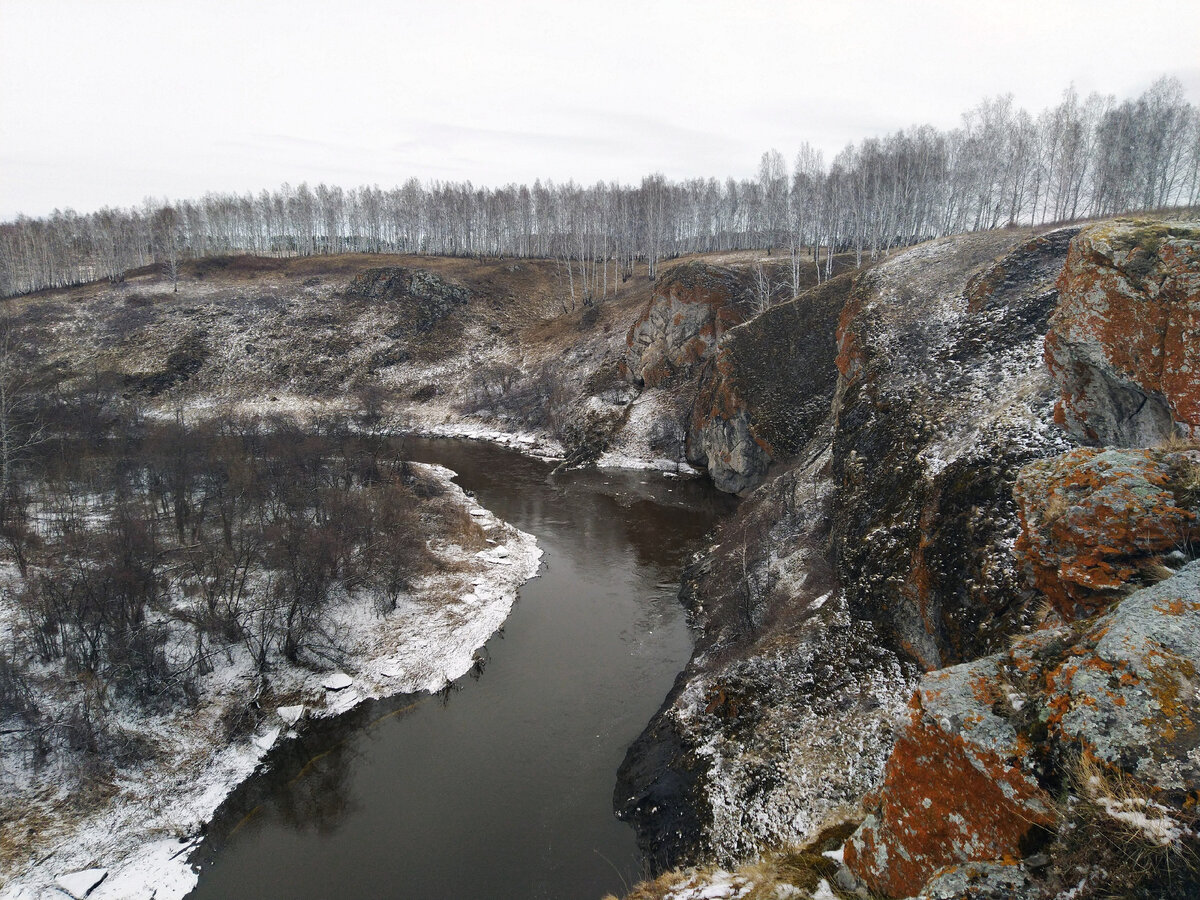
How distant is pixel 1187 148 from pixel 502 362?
216 feet

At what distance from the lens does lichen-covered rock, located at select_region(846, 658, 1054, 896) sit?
19.1 ft

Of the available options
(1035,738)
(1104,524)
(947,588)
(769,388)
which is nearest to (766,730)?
(947,588)

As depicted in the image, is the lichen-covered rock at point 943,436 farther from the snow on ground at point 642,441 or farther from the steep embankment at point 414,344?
the steep embankment at point 414,344

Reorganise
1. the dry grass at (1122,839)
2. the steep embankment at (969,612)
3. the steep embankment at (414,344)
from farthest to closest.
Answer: the steep embankment at (414,344) < the steep embankment at (969,612) < the dry grass at (1122,839)

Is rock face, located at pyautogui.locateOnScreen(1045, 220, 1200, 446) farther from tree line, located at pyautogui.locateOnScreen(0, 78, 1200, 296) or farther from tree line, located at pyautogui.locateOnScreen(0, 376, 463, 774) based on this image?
tree line, located at pyautogui.locateOnScreen(0, 78, 1200, 296)

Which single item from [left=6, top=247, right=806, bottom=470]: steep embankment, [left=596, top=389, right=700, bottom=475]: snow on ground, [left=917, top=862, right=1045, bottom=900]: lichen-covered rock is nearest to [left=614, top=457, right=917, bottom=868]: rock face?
[left=917, top=862, right=1045, bottom=900]: lichen-covered rock

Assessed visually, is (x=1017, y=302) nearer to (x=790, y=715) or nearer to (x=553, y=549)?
(x=790, y=715)

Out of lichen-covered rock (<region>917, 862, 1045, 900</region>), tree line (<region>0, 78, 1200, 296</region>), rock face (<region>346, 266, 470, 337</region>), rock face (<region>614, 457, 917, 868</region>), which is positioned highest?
tree line (<region>0, 78, 1200, 296</region>)

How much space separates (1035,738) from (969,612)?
926 cm

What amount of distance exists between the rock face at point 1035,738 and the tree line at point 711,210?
51663mm

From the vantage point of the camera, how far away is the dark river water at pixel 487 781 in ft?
43.6

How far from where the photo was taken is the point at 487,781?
1577 cm

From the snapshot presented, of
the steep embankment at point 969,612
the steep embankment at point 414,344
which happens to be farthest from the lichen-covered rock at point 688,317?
the steep embankment at point 969,612

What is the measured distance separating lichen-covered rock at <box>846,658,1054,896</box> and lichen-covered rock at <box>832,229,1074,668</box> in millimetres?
7360
